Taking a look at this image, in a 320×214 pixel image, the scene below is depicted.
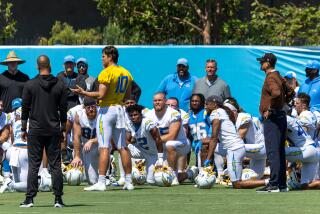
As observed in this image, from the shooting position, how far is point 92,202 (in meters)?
15.6

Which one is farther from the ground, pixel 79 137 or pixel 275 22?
pixel 275 22

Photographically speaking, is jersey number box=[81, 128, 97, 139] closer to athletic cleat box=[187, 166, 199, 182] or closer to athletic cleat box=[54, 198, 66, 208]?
athletic cleat box=[187, 166, 199, 182]

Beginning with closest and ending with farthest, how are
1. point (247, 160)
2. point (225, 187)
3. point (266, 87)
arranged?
point (266, 87) → point (225, 187) → point (247, 160)

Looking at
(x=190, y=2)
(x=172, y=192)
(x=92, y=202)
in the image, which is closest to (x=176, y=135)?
(x=172, y=192)

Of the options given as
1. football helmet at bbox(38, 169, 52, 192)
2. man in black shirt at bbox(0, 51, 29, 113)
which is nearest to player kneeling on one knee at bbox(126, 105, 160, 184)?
football helmet at bbox(38, 169, 52, 192)

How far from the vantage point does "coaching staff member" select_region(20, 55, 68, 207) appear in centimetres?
1498

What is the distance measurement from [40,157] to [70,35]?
65.1 ft

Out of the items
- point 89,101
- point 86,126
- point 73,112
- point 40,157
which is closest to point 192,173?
point 86,126

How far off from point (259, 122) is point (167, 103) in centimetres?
179

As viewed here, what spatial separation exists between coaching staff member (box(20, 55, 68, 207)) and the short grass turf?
385 mm

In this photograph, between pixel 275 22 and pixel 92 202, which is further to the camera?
pixel 275 22

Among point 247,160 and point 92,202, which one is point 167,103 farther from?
point 92,202

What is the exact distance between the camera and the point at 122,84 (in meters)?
17.4

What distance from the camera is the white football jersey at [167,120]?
19239 mm
